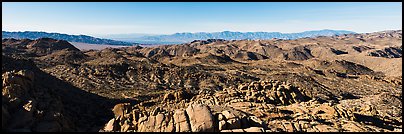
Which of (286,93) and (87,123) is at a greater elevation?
(286,93)

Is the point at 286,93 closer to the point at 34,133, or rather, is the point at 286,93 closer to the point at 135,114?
the point at 135,114

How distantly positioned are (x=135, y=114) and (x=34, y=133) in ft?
28.8

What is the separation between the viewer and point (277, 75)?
9369 cm

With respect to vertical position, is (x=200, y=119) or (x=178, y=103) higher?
(x=200, y=119)

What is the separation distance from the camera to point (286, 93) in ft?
149

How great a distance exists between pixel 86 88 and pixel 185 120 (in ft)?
131

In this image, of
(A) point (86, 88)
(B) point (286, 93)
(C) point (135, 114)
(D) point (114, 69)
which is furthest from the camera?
(D) point (114, 69)

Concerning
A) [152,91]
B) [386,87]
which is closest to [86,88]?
[152,91]

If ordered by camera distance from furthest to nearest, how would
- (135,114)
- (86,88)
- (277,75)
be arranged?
(277,75), (86,88), (135,114)

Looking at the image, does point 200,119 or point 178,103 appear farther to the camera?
point 178,103

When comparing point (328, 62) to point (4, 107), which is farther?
point (328, 62)

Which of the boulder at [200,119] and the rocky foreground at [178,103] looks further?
the rocky foreground at [178,103]

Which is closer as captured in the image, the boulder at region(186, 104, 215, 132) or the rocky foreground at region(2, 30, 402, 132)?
the boulder at region(186, 104, 215, 132)

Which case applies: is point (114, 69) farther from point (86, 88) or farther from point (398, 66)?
point (398, 66)
